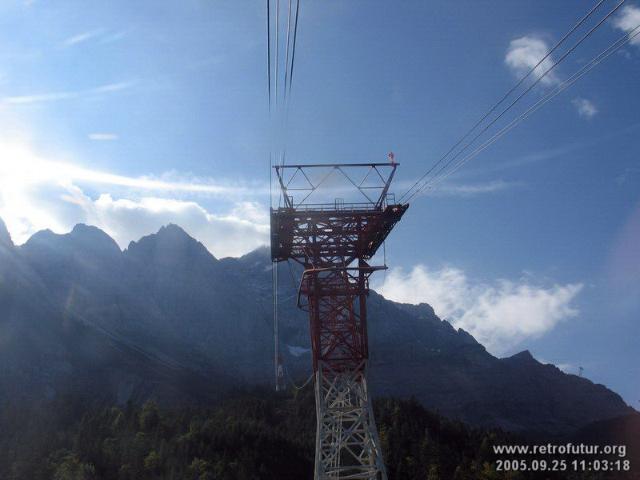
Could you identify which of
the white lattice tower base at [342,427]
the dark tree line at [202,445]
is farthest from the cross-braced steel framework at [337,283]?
the dark tree line at [202,445]

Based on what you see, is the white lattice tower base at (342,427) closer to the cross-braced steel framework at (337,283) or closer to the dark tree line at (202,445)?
the cross-braced steel framework at (337,283)

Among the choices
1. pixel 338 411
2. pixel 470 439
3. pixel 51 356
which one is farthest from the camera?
pixel 51 356

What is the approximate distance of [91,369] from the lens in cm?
16512

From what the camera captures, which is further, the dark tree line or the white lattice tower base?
the dark tree line

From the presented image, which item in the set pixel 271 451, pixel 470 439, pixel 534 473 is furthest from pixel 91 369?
pixel 534 473

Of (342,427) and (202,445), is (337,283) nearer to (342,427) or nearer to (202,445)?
(342,427)

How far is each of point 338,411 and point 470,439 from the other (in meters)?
79.9

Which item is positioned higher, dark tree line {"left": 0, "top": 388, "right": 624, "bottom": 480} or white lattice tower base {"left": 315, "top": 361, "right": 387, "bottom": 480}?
white lattice tower base {"left": 315, "top": 361, "right": 387, "bottom": 480}

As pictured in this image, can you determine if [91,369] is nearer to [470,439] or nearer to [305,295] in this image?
[470,439]

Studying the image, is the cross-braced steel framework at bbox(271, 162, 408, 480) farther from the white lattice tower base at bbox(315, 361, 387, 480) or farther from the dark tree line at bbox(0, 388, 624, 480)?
the dark tree line at bbox(0, 388, 624, 480)

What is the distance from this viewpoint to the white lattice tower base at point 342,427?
20.9m

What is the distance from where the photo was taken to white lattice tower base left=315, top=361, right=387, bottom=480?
68.7 feet

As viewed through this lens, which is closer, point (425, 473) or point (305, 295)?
point (305, 295)

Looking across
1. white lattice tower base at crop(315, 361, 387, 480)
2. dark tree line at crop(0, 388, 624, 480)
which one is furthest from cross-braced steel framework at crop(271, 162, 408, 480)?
dark tree line at crop(0, 388, 624, 480)
